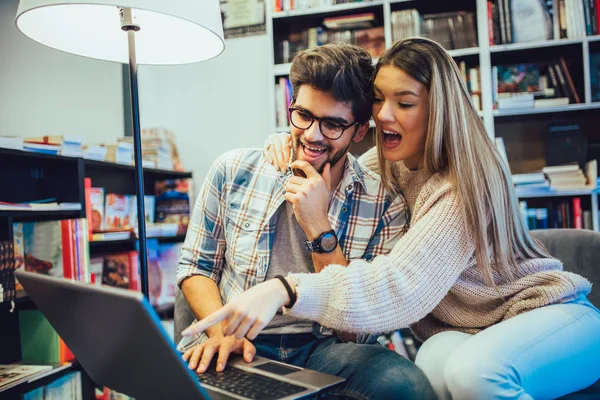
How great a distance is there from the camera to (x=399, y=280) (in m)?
1.02

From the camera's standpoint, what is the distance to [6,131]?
2467mm

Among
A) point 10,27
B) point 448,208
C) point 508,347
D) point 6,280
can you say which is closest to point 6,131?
point 10,27

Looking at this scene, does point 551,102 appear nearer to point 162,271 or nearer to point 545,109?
point 545,109

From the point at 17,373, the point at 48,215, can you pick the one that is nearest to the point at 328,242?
the point at 17,373

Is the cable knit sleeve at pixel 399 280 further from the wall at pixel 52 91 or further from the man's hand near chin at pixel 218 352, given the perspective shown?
the wall at pixel 52 91

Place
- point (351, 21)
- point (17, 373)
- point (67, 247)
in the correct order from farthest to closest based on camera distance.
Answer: point (351, 21), point (67, 247), point (17, 373)

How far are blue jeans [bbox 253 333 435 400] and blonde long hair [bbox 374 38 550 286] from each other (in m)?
0.31

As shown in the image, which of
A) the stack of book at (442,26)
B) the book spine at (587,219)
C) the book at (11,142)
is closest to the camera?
the book at (11,142)

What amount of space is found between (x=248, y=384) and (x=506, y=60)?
106 inches

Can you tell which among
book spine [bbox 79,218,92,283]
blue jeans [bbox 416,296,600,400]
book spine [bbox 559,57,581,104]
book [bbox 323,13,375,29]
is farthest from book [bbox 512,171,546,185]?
book spine [bbox 79,218,92,283]

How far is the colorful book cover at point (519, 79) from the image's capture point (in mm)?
2863

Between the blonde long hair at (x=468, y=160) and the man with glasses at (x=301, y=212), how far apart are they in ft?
0.52

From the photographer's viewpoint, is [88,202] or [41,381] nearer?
[41,381]

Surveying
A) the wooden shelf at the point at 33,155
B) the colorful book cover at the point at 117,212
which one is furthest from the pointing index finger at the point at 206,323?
the colorful book cover at the point at 117,212
